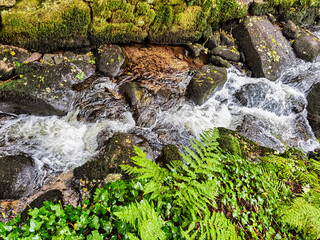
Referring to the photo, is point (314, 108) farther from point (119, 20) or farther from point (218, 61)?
point (119, 20)

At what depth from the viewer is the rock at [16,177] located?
3291mm

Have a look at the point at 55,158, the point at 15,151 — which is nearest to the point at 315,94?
the point at 55,158

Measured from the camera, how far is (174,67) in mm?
6652

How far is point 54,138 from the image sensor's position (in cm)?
455

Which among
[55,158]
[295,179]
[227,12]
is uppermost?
[227,12]

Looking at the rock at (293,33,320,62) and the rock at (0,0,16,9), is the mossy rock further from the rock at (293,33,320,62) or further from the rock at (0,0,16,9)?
the rock at (293,33,320,62)

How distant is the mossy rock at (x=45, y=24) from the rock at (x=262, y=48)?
595cm

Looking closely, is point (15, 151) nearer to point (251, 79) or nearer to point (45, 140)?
point (45, 140)

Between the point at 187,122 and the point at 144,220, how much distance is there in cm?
423

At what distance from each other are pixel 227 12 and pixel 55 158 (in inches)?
306

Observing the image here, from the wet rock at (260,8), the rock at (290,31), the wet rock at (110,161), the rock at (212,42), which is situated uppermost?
the wet rock at (260,8)

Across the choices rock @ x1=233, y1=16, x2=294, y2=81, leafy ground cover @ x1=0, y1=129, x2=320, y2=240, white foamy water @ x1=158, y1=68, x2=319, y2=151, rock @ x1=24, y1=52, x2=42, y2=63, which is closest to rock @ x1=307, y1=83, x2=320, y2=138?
white foamy water @ x1=158, y1=68, x2=319, y2=151

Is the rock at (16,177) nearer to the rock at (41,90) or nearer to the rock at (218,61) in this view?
the rock at (41,90)

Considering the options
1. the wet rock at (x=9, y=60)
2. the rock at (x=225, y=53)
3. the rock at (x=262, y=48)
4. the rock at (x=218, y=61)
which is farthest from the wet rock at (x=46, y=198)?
the rock at (x=262, y=48)
